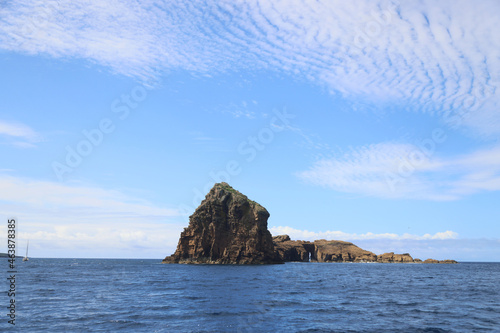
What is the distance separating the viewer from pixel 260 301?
35250 mm

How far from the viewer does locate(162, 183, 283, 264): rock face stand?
5276 inches

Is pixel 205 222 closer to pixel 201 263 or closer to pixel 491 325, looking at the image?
pixel 201 263

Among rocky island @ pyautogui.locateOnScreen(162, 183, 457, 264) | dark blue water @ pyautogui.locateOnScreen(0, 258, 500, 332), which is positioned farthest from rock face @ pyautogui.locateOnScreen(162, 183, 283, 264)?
dark blue water @ pyautogui.locateOnScreen(0, 258, 500, 332)

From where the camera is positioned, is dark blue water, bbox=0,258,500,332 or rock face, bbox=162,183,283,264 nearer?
dark blue water, bbox=0,258,500,332

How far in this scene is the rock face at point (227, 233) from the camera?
134 m

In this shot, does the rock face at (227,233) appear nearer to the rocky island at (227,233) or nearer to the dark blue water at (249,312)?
the rocky island at (227,233)

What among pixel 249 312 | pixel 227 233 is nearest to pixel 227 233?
pixel 227 233

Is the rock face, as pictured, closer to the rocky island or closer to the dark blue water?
the rocky island

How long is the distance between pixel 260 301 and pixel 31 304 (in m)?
23.7

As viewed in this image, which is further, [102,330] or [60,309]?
[60,309]

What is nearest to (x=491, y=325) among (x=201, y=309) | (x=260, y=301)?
(x=260, y=301)

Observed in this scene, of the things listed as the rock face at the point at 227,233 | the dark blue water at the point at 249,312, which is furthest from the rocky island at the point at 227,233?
the dark blue water at the point at 249,312

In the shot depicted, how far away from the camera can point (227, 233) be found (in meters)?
137

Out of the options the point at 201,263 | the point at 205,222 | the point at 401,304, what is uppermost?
the point at 205,222
